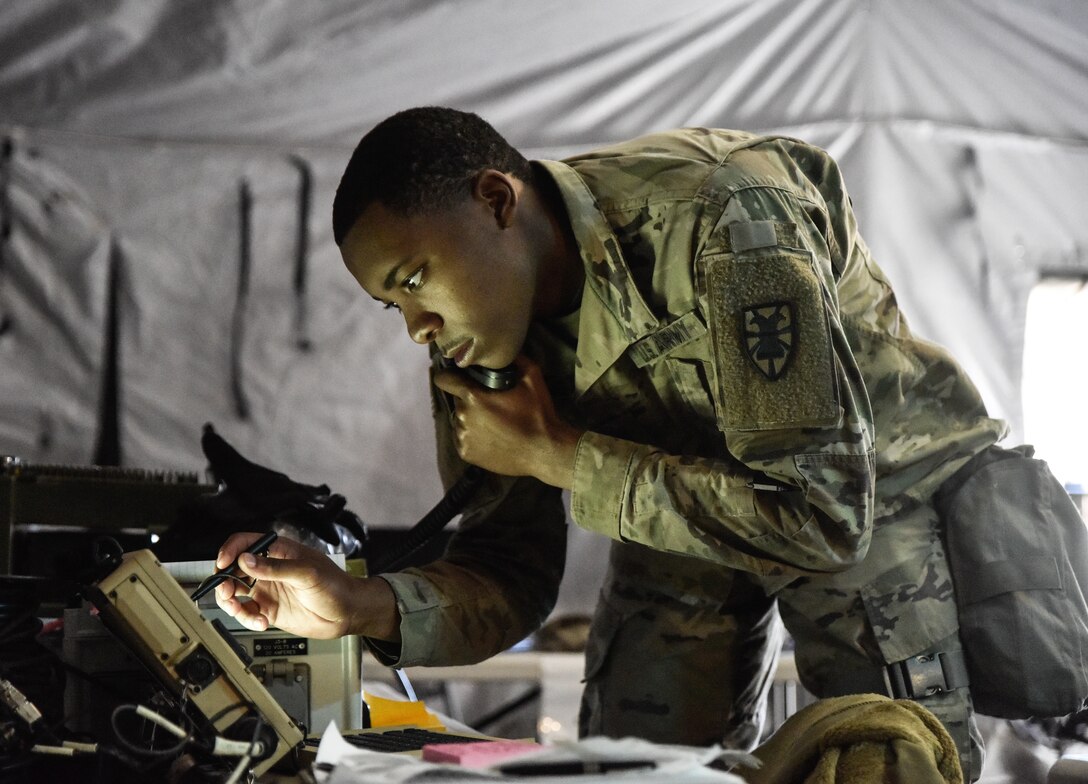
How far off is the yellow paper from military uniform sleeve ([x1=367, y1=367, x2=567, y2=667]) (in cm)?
14

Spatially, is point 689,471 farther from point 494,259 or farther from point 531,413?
point 494,259

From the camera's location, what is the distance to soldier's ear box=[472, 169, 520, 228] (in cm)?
146

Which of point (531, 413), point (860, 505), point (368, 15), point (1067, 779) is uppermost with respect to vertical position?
point (368, 15)

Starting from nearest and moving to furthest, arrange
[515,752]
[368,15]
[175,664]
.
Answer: [515,752] < [175,664] < [368,15]

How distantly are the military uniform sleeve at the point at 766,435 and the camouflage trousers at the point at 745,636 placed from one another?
0.17 metres

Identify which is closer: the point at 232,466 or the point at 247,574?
the point at 247,574

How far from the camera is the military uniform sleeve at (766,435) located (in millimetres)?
1233

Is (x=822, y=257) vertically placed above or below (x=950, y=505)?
above

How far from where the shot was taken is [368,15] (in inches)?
100

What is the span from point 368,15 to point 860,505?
1811 millimetres

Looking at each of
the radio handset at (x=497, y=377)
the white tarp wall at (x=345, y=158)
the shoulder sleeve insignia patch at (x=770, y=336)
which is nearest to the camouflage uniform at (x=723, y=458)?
the shoulder sleeve insignia patch at (x=770, y=336)

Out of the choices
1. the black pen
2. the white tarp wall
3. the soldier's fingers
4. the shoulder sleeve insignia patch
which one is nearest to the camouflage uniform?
the shoulder sleeve insignia patch

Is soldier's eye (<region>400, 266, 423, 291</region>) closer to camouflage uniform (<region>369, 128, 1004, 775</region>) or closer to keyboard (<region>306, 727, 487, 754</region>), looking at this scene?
camouflage uniform (<region>369, 128, 1004, 775</region>)

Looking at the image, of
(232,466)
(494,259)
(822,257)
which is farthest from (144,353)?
(822,257)
